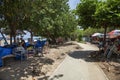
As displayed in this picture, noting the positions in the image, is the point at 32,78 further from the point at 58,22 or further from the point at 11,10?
the point at 58,22

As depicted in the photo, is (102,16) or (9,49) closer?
(9,49)

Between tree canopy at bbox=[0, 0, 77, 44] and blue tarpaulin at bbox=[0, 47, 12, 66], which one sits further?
blue tarpaulin at bbox=[0, 47, 12, 66]


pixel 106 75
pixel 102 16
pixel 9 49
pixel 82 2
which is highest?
pixel 82 2

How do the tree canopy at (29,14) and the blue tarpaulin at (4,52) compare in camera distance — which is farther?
the blue tarpaulin at (4,52)

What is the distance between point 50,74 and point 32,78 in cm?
133

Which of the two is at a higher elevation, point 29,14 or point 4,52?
point 29,14

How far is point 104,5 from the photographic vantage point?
1991cm

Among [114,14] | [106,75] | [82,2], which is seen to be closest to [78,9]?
[82,2]

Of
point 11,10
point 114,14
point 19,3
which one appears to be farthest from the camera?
point 114,14

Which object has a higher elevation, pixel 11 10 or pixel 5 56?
pixel 11 10

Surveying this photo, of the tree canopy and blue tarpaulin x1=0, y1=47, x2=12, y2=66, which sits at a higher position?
the tree canopy

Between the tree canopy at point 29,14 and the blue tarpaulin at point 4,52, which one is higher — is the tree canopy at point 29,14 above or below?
above

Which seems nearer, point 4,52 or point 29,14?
point 4,52

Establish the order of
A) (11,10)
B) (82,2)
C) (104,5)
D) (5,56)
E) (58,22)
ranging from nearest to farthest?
(11,10) < (5,56) < (104,5) < (82,2) < (58,22)
